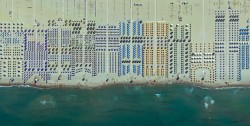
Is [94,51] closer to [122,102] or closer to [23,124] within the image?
[122,102]

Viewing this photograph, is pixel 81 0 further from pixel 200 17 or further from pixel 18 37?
pixel 200 17

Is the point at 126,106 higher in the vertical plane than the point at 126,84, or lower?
lower

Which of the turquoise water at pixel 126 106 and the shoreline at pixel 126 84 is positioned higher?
the shoreline at pixel 126 84

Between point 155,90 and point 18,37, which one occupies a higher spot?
point 18,37

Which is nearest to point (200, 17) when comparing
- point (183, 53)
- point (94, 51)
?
point (183, 53)

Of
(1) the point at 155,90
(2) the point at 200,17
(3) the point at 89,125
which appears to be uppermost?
(2) the point at 200,17

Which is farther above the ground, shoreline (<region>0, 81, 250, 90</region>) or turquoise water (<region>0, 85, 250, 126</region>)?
shoreline (<region>0, 81, 250, 90</region>)
